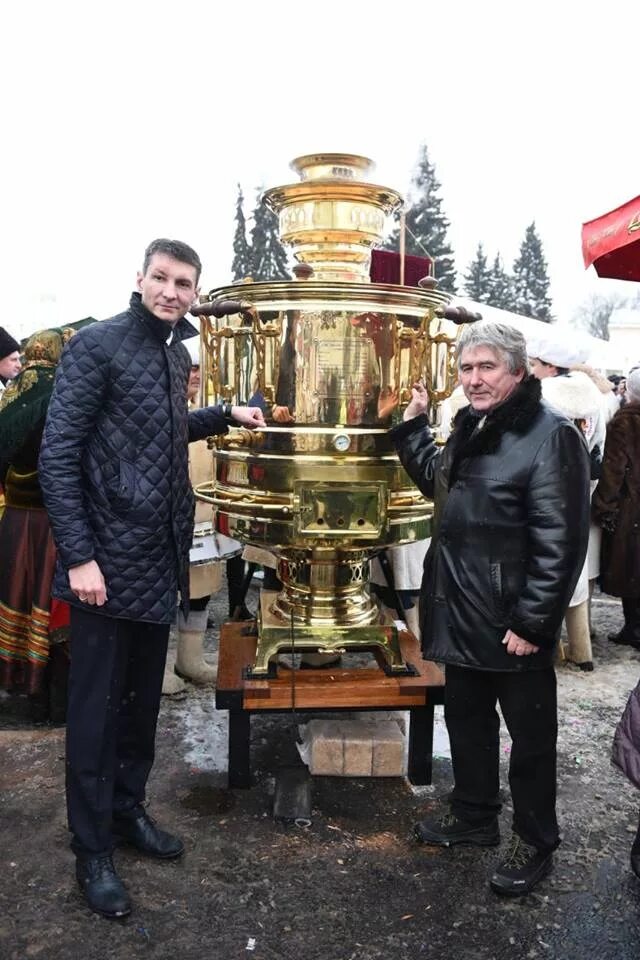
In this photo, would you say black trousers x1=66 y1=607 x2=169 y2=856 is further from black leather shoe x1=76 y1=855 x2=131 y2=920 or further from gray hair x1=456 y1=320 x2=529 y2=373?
gray hair x1=456 y1=320 x2=529 y2=373

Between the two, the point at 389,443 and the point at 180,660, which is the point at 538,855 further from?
the point at 180,660

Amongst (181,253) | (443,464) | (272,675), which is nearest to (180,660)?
(272,675)

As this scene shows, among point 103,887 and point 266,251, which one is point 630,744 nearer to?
point 103,887

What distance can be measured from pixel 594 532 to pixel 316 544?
2.96m

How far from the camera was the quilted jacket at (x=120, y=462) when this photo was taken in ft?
8.25

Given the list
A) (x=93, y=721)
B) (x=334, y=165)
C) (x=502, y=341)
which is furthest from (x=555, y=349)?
(x=93, y=721)

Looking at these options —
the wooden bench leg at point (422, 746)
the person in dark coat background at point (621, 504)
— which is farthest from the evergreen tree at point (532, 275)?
the wooden bench leg at point (422, 746)

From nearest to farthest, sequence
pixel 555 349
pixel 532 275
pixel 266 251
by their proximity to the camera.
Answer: pixel 555 349
pixel 266 251
pixel 532 275

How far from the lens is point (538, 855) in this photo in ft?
9.37

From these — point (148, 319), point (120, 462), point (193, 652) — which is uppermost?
point (148, 319)

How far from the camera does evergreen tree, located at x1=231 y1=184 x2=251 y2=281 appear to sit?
30.5m

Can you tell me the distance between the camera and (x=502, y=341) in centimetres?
266

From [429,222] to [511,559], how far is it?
1115 inches

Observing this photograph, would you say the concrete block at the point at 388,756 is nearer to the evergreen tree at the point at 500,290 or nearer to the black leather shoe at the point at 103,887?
the black leather shoe at the point at 103,887
